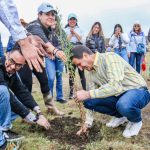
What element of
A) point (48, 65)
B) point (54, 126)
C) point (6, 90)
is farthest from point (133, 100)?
point (48, 65)

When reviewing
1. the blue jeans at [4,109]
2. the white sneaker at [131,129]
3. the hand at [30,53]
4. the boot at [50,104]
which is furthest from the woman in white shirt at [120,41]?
the hand at [30,53]

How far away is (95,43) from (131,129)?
17.2 ft

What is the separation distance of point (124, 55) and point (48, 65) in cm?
542

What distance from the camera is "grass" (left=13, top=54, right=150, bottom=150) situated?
17.3 ft

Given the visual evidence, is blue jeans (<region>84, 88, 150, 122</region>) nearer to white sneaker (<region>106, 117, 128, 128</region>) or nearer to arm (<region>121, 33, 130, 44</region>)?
white sneaker (<region>106, 117, 128, 128</region>)

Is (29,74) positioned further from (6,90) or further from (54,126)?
(6,90)

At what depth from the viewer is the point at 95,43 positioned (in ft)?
35.5

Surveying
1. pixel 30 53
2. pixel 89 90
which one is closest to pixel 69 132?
pixel 89 90

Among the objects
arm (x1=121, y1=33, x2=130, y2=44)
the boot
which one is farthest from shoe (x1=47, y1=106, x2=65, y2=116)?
arm (x1=121, y1=33, x2=130, y2=44)

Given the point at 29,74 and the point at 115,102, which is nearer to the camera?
the point at 115,102

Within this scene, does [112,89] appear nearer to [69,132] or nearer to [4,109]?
[69,132]

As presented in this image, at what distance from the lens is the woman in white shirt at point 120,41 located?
12719 mm

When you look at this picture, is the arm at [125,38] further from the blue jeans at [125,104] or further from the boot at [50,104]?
the blue jeans at [125,104]

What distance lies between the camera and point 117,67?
5.54 m
